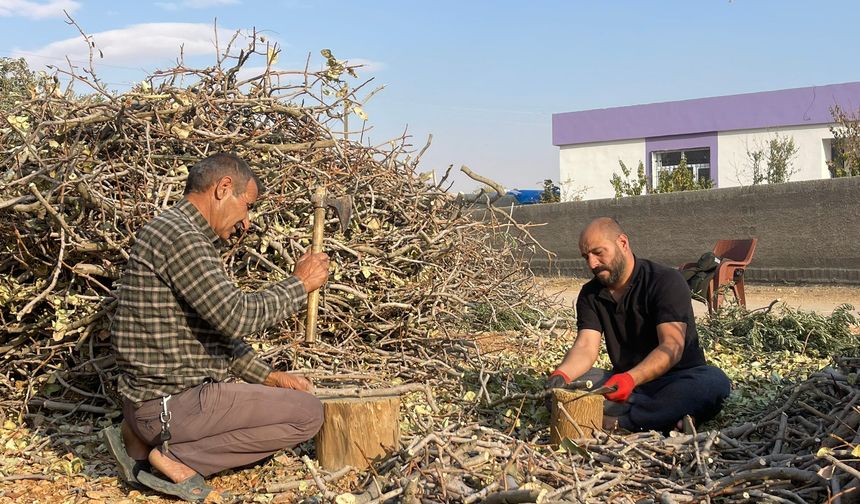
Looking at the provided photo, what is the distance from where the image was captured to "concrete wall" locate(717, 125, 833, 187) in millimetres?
22891

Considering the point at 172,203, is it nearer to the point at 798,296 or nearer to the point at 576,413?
the point at 576,413

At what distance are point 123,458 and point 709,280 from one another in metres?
5.87

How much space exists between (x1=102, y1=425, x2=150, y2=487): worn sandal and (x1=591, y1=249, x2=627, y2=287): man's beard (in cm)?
231

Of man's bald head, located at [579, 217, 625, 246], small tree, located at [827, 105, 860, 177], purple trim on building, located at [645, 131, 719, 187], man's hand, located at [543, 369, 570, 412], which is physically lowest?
man's hand, located at [543, 369, 570, 412]

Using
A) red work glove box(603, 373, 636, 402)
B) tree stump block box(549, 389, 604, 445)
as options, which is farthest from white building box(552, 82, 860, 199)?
tree stump block box(549, 389, 604, 445)

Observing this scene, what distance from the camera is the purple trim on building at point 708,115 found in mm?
22969

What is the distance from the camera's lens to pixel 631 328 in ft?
14.2

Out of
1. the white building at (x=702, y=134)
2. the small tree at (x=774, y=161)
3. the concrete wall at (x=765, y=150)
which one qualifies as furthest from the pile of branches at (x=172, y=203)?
the concrete wall at (x=765, y=150)

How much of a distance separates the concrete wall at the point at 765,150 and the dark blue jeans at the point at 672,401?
1987cm

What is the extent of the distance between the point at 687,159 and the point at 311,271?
77.0 ft

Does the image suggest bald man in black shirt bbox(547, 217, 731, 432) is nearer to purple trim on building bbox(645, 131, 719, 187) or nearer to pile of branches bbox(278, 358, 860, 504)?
pile of branches bbox(278, 358, 860, 504)

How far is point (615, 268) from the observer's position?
4234mm

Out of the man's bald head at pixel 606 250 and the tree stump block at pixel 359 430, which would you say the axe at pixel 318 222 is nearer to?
the tree stump block at pixel 359 430

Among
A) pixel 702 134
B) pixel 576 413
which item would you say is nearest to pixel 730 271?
pixel 576 413
